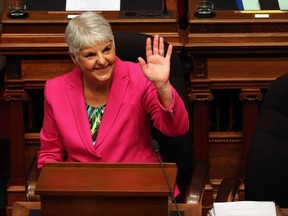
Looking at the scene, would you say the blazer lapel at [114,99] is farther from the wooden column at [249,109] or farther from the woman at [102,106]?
the wooden column at [249,109]

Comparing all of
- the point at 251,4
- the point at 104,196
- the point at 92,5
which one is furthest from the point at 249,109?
the point at 104,196

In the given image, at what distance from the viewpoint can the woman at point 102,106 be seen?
2.48 metres

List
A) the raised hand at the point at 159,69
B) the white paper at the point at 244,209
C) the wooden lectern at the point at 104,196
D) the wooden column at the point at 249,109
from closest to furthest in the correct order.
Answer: the wooden lectern at the point at 104,196 < the white paper at the point at 244,209 < the raised hand at the point at 159,69 < the wooden column at the point at 249,109

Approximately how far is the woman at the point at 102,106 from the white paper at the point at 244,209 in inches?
18.1

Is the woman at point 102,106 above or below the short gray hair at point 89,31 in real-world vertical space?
below

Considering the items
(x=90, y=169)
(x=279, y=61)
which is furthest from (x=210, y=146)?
(x=90, y=169)

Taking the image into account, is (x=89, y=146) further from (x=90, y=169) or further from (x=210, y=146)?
(x=210, y=146)

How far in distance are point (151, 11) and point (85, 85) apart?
0.86 meters

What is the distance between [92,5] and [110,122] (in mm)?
1007

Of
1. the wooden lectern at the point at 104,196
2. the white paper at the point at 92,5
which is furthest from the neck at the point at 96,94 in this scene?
the white paper at the point at 92,5

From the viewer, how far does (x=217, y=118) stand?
358 centimetres

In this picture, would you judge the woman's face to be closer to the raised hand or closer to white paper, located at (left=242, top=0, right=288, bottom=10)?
the raised hand

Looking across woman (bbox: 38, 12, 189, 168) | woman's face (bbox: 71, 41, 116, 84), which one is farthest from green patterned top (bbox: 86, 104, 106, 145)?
woman's face (bbox: 71, 41, 116, 84)

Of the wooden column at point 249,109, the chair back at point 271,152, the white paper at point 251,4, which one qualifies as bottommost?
the wooden column at point 249,109
